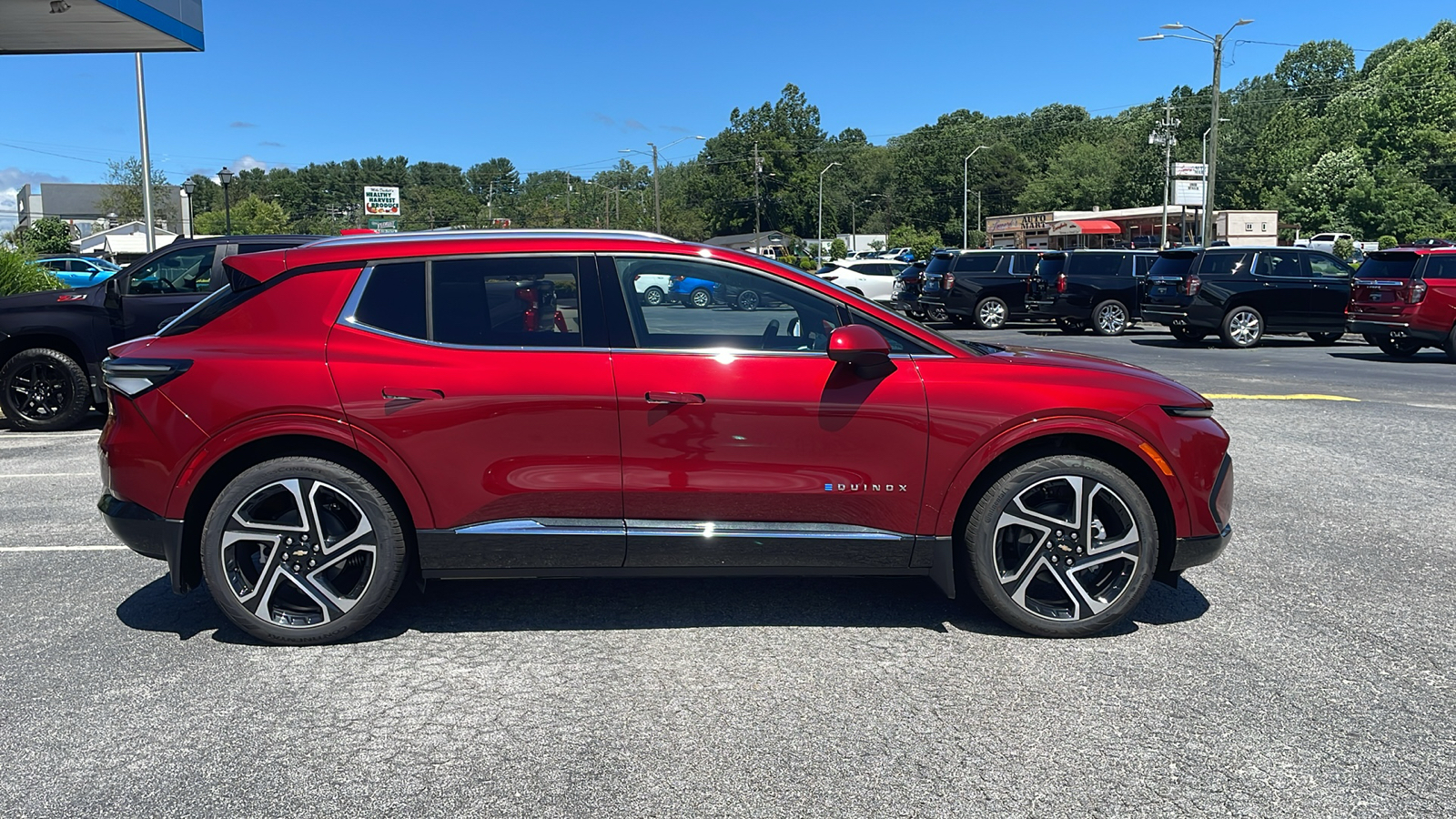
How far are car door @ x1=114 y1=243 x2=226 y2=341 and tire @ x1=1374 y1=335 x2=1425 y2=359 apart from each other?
1674 centimetres

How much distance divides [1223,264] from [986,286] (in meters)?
5.93

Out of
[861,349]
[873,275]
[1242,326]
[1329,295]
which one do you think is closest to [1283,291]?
[1329,295]

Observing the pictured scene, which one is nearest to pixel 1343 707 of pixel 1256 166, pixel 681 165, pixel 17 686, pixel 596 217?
pixel 17 686

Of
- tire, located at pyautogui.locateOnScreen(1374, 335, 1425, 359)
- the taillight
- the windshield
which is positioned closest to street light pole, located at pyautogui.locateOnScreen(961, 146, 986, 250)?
tire, located at pyautogui.locateOnScreen(1374, 335, 1425, 359)

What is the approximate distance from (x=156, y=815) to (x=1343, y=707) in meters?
3.91

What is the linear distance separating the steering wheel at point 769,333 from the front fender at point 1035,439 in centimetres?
94

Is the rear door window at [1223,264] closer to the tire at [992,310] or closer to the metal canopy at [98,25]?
the tire at [992,310]

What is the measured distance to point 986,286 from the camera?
25.0 m

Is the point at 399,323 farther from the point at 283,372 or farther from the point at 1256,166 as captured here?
the point at 1256,166

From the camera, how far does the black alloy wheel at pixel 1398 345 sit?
1691cm

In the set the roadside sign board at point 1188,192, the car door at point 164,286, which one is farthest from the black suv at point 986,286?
the roadside sign board at point 1188,192

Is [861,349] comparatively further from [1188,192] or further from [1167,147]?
[1167,147]

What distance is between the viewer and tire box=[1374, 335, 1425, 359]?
1698 cm

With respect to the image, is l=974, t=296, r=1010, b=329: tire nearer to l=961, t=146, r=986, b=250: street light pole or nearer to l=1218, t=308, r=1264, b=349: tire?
l=1218, t=308, r=1264, b=349: tire
